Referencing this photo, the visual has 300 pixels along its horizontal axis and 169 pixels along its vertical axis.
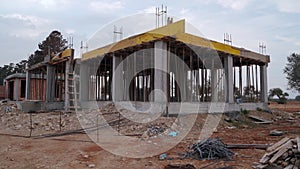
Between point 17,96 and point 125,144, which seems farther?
point 17,96

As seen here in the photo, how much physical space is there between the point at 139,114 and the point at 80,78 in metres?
7.47

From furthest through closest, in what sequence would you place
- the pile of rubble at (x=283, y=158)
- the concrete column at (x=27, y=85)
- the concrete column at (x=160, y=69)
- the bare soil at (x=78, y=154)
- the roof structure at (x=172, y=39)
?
the concrete column at (x=27, y=85) → the concrete column at (x=160, y=69) → the roof structure at (x=172, y=39) → the bare soil at (x=78, y=154) → the pile of rubble at (x=283, y=158)

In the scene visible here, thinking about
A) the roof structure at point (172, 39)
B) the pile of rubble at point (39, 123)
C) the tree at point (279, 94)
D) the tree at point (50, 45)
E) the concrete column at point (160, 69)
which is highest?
the tree at point (50, 45)

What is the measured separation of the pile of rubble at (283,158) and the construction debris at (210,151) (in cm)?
87

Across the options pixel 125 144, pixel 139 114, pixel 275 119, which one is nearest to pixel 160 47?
pixel 139 114

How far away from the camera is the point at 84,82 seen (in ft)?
60.2

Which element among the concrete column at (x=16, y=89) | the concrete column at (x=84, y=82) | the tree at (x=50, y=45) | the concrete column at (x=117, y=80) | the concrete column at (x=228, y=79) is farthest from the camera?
the tree at (x=50, y=45)

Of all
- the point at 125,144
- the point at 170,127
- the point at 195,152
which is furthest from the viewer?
the point at 170,127

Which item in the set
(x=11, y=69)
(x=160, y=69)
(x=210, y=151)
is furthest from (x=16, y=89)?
(x=11, y=69)

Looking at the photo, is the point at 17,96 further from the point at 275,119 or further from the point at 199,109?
the point at 275,119

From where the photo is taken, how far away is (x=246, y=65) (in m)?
19.2

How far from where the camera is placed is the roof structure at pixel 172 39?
12.2 meters

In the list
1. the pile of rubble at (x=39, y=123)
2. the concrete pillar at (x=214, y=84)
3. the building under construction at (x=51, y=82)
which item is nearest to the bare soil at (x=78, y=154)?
the pile of rubble at (x=39, y=123)

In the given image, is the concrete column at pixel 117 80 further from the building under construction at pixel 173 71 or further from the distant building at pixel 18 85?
the distant building at pixel 18 85
